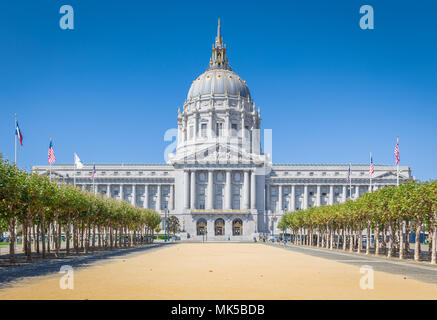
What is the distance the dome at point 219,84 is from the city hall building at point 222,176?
36 centimetres

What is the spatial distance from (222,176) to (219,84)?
40.2 m

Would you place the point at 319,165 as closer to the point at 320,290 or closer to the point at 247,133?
the point at 247,133

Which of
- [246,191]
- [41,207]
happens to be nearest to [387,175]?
[246,191]

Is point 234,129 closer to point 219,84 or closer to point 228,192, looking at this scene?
point 219,84

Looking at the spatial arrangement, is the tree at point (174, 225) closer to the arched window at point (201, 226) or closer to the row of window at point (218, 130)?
the arched window at point (201, 226)

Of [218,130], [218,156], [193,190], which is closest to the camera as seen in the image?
[193,190]

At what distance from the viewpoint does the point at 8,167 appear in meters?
41.5

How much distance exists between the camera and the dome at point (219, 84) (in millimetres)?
173625

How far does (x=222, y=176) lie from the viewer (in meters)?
150


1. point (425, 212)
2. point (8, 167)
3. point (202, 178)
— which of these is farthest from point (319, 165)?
point (8, 167)

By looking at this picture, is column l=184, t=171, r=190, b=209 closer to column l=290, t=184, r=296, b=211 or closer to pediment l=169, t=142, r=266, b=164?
pediment l=169, t=142, r=266, b=164

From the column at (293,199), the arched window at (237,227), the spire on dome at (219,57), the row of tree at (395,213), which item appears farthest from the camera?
the spire on dome at (219,57)

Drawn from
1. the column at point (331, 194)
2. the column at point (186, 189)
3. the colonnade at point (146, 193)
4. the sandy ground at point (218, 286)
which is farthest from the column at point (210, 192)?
the sandy ground at point (218, 286)
